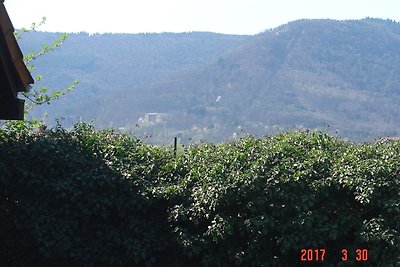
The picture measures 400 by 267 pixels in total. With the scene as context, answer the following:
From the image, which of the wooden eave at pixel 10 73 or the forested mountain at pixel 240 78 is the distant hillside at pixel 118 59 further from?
the wooden eave at pixel 10 73

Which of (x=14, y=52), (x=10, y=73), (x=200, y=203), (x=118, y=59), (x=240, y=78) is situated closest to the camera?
(x=14, y=52)

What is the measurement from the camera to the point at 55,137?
8.62 metres

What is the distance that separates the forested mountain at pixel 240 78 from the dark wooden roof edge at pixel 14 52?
8685cm

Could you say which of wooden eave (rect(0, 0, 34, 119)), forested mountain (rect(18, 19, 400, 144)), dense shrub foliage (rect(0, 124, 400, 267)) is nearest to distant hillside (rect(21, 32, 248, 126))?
forested mountain (rect(18, 19, 400, 144))

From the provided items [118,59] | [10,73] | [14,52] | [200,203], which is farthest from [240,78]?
[14,52]

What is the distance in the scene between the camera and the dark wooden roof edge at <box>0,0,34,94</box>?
6.68 metres

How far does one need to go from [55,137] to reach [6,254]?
169 centimetres

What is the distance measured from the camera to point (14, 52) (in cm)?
695

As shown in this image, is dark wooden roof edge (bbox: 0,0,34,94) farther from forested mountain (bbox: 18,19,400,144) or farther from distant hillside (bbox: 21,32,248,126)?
distant hillside (bbox: 21,32,248,126)

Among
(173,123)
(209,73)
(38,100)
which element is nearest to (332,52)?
(209,73)
